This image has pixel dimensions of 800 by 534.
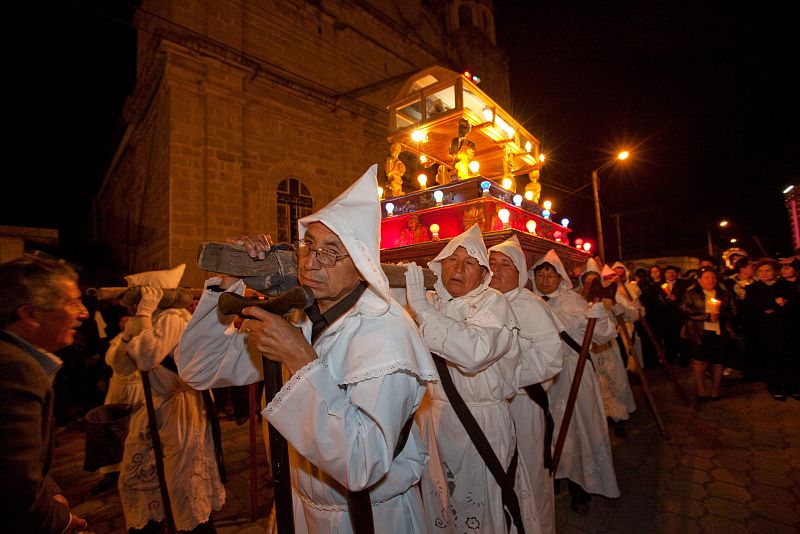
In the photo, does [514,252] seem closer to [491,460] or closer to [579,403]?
[491,460]

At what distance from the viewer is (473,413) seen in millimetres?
2805

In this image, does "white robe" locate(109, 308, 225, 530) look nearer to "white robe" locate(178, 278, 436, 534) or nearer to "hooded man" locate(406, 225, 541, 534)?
"white robe" locate(178, 278, 436, 534)

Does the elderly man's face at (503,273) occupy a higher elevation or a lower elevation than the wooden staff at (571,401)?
higher

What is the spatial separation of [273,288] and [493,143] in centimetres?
494

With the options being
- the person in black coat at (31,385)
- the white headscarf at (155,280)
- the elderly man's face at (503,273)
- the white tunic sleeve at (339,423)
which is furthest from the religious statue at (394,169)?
the white tunic sleeve at (339,423)

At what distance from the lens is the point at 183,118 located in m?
9.05

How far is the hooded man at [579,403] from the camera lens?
384cm

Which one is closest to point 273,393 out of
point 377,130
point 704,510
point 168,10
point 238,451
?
point 704,510

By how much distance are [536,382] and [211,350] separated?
257cm

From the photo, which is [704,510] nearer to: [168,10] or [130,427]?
[130,427]

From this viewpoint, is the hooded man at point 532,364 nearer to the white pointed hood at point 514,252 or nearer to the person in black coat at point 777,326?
the white pointed hood at point 514,252

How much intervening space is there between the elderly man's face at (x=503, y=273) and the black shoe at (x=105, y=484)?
215 inches

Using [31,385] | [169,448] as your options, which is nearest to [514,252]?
[31,385]

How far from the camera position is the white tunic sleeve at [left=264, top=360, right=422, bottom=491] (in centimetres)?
124
